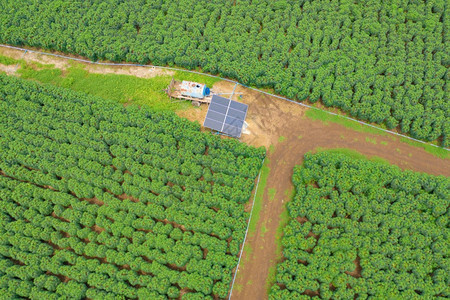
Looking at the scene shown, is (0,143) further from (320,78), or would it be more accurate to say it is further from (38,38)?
(320,78)

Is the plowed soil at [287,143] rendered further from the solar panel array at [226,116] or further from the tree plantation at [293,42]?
the tree plantation at [293,42]

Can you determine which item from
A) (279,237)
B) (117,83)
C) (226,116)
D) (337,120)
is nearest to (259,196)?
(279,237)

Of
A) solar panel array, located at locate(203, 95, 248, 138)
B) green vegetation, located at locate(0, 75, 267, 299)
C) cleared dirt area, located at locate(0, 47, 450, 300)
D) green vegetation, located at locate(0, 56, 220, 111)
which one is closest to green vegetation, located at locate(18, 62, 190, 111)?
green vegetation, located at locate(0, 56, 220, 111)

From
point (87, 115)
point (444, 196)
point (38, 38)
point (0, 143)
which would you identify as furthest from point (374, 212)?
point (38, 38)

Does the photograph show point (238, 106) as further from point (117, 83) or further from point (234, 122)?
point (117, 83)

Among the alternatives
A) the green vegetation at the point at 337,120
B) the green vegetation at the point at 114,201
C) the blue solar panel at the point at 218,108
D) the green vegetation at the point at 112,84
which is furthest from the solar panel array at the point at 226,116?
the green vegetation at the point at 337,120

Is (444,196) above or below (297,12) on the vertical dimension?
below

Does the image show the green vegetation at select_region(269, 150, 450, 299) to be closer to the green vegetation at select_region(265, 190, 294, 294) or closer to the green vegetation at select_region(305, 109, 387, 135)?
the green vegetation at select_region(265, 190, 294, 294)
